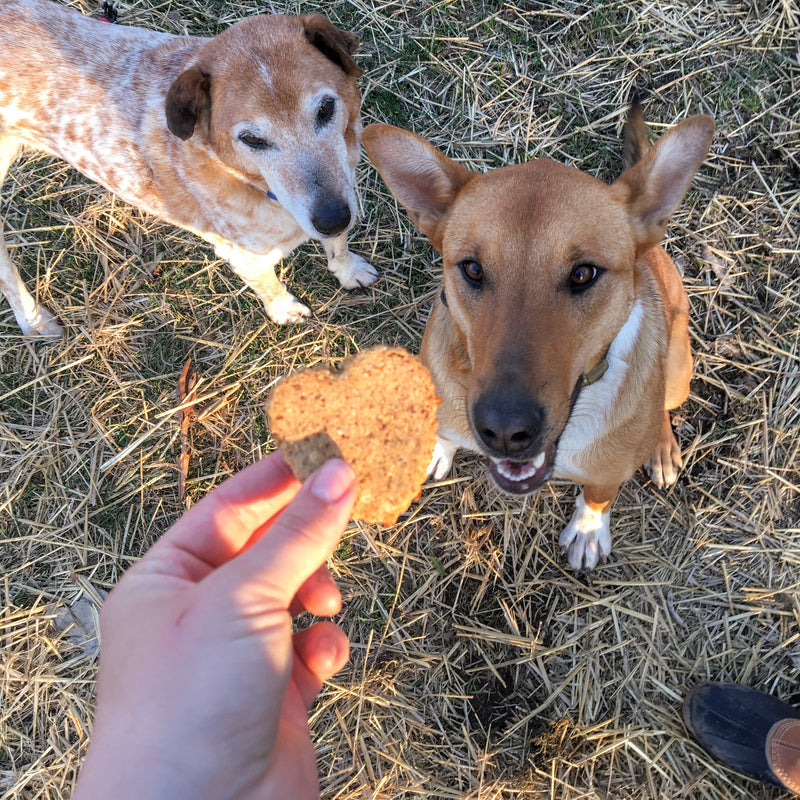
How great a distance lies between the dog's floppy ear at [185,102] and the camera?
3258 millimetres

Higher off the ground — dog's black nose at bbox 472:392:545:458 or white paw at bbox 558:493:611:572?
dog's black nose at bbox 472:392:545:458

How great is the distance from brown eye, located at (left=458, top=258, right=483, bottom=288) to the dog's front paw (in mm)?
2191

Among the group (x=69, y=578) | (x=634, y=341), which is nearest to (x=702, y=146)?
(x=634, y=341)

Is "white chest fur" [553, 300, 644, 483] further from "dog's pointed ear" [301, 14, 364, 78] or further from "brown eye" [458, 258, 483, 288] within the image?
"dog's pointed ear" [301, 14, 364, 78]

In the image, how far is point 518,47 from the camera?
16.3 ft

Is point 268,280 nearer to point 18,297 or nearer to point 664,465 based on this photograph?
point 18,297

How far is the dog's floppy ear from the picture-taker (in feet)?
10.7

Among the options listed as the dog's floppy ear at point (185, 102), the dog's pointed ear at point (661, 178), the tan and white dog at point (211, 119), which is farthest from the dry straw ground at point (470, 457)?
the dog's pointed ear at point (661, 178)

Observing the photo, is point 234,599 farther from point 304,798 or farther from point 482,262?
point 482,262

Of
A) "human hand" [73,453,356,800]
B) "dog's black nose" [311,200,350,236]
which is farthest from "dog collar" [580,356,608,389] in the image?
"dog's black nose" [311,200,350,236]

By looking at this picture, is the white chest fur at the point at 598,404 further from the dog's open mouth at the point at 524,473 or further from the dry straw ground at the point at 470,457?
the dry straw ground at the point at 470,457

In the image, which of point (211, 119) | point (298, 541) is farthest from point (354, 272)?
point (298, 541)

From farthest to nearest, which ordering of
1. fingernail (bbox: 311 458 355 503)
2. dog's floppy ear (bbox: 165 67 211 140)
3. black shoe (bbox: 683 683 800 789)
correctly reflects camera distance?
black shoe (bbox: 683 683 800 789) → dog's floppy ear (bbox: 165 67 211 140) → fingernail (bbox: 311 458 355 503)

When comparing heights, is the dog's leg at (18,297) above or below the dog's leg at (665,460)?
above
